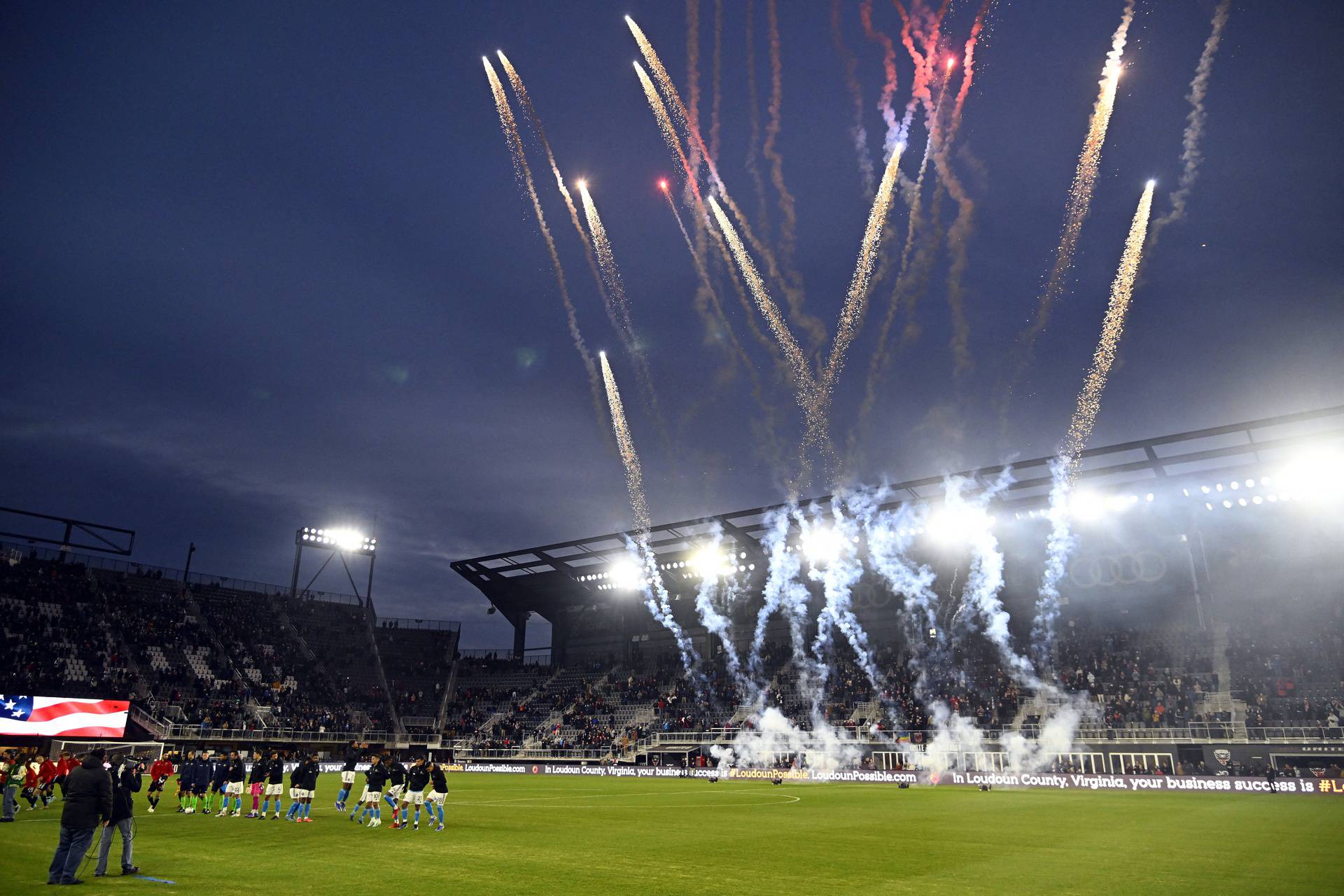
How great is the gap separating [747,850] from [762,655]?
48.6 m

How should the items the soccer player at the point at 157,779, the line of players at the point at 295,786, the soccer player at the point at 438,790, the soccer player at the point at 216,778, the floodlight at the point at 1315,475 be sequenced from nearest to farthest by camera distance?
the soccer player at the point at 438,790
the line of players at the point at 295,786
the soccer player at the point at 157,779
the soccer player at the point at 216,778
the floodlight at the point at 1315,475

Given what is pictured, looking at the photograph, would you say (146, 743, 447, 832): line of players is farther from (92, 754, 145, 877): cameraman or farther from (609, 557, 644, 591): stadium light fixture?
(609, 557, 644, 591): stadium light fixture

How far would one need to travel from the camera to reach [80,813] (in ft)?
38.5

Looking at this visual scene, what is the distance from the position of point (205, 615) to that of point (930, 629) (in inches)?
2230

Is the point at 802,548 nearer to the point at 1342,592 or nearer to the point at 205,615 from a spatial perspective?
the point at 1342,592

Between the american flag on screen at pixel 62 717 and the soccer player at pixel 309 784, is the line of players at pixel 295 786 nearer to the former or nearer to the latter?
the soccer player at pixel 309 784

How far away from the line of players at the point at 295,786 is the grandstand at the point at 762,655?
3040 cm

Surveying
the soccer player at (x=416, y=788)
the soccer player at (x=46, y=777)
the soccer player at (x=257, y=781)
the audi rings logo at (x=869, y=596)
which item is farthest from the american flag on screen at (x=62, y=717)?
the audi rings logo at (x=869, y=596)

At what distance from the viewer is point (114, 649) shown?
56.9 meters

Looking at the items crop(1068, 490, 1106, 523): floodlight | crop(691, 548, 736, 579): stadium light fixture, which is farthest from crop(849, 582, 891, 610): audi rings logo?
crop(1068, 490, 1106, 523): floodlight

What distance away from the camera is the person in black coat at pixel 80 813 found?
11.7 m

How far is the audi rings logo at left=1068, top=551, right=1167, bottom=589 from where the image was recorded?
50969 millimetres

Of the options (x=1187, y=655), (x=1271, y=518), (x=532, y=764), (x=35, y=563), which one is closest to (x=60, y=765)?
(x=532, y=764)

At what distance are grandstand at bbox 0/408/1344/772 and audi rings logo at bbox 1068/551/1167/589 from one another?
16 centimetres
